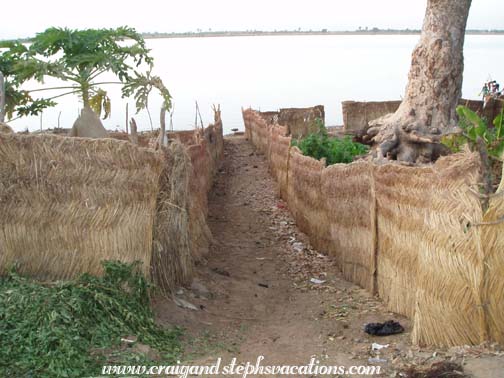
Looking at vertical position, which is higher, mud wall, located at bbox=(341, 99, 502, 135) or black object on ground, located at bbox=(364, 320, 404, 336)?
mud wall, located at bbox=(341, 99, 502, 135)

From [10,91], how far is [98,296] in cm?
320

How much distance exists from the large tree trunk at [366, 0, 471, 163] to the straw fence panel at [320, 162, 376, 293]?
3408mm

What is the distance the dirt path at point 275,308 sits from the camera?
4969mm

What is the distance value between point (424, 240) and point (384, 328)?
0.82m

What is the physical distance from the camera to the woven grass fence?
4426mm

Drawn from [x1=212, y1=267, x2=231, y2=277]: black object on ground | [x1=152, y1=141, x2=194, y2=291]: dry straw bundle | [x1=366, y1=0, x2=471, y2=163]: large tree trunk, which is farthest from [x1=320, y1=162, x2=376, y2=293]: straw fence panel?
[x1=366, y1=0, x2=471, y2=163]: large tree trunk

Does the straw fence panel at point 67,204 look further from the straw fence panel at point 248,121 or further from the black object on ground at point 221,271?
the straw fence panel at point 248,121

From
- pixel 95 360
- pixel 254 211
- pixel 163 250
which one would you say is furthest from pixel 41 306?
pixel 254 211

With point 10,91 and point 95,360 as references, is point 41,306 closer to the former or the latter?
point 95,360

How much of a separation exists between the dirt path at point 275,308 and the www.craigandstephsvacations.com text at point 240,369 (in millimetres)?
84

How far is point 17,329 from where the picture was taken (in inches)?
178

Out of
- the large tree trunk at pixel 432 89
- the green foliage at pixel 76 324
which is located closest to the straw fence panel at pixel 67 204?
the green foliage at pixel 76 324

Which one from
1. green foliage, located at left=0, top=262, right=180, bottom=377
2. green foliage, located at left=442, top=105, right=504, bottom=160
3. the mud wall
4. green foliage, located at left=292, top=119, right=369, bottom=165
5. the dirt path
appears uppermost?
the mud wall

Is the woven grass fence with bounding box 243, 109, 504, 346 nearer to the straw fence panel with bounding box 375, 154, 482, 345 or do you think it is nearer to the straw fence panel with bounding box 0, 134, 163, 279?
the straw fence panel with bounding box 375, 154, 482, 345
